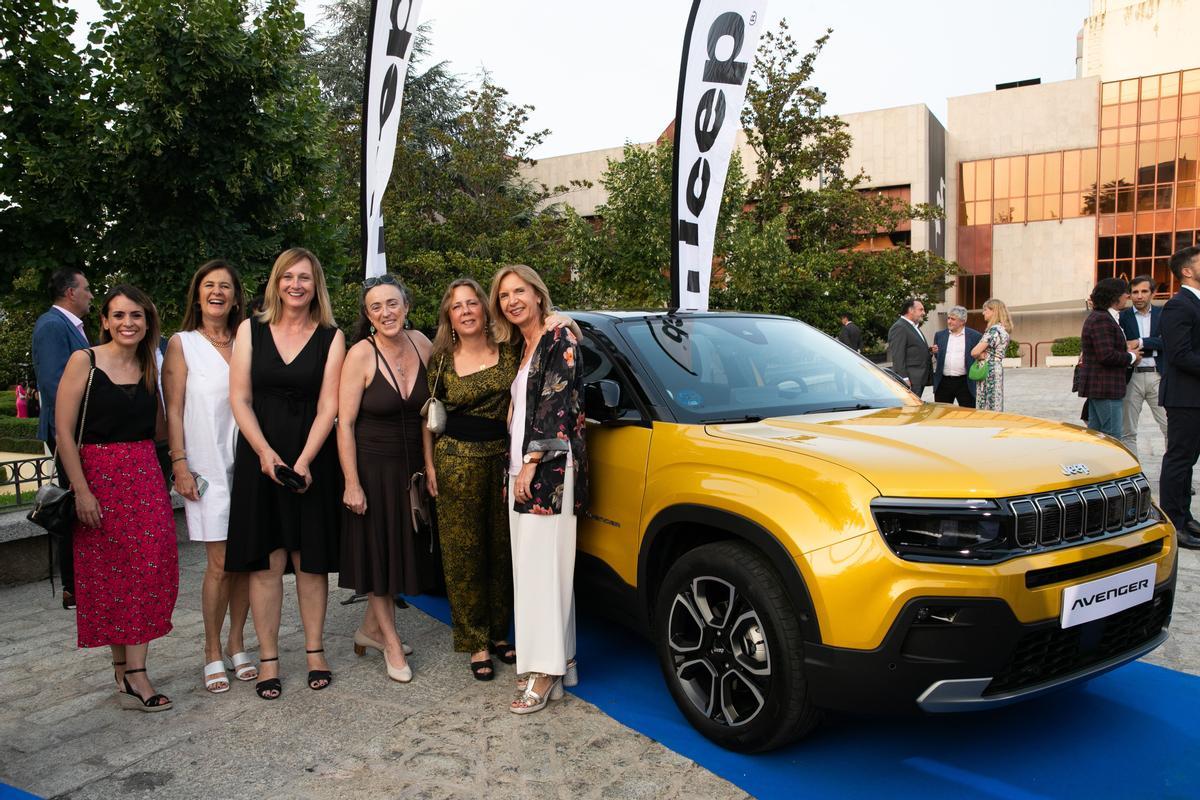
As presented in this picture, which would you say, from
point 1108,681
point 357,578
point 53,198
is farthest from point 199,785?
point 53,198

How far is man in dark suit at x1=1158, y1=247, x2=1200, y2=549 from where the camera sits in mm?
5902

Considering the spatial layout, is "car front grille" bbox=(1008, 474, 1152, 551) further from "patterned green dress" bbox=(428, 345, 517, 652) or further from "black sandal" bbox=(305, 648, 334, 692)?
"black sandal" bbox=(305, 648, 334, 692)

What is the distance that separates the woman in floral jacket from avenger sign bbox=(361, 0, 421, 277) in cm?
336

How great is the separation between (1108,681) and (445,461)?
10.5 feet

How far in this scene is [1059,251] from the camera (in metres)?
39.9

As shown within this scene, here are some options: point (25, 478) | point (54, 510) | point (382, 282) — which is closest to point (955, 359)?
point (382, 282)

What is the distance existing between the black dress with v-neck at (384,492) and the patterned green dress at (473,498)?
0.52 ft

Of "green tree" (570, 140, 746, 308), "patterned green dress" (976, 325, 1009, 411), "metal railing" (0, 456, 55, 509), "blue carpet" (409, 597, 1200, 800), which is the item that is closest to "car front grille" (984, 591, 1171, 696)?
"blue carpet" (409, 597, 1200, 800)

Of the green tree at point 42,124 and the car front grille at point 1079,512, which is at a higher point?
the green tree at point 42,124

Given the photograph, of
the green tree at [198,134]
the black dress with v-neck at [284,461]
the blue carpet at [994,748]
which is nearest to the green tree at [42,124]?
the green tree at [198,134]

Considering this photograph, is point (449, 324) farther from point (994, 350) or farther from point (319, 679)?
point (994, 350)

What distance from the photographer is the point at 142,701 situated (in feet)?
13.0

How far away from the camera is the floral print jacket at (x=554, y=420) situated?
3688 millimetres

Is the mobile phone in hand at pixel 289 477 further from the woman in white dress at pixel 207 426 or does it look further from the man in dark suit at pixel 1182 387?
the man in dark suit at pixel 1182 387
